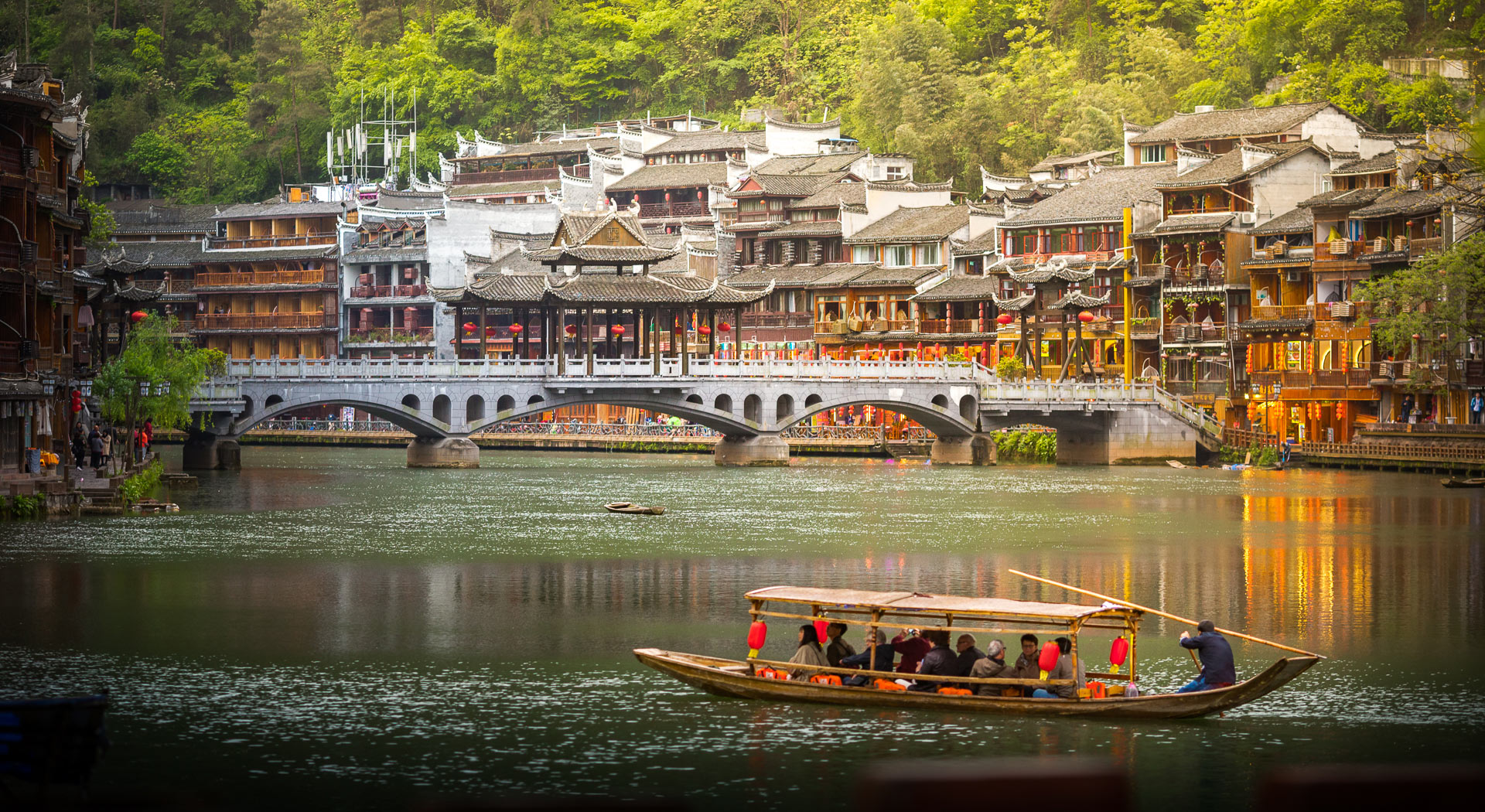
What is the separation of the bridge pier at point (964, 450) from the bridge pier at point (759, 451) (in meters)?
8.70

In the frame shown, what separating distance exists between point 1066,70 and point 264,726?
111035 millimetres

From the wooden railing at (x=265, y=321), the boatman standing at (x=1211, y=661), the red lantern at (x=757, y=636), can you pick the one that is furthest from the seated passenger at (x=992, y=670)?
the wooden railing at (x=265, y=321)

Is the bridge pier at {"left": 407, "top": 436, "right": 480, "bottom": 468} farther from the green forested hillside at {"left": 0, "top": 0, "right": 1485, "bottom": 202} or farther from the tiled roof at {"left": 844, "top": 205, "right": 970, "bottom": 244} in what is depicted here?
the green forested hillside at {"left": 0, "top": 0, "right": 1485, "bottom": 202}

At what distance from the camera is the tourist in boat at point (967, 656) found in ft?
83.5

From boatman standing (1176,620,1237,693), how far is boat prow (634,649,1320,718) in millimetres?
281

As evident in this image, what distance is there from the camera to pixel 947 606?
26203 millimetres

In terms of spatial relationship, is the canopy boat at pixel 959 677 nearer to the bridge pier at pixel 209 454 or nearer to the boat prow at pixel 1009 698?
the boat prow at pixel 1009 698

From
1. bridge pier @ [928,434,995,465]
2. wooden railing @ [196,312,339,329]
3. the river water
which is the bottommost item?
the river water

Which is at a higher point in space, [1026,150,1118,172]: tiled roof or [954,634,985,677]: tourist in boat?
[1026,150,1118,172]: tiled roof

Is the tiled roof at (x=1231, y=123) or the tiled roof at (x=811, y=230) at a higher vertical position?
the tiled roof at (x=1231, y=123)

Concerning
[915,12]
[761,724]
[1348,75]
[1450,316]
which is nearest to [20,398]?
[761,724]

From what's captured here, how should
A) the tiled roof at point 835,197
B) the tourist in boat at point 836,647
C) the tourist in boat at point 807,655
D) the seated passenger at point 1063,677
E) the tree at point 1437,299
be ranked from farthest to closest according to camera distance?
the tiled roof at point 835,197, the tree at point 1437,299, the tourist in boat at point 836,647, the tourist in boat at point 807,655, the seated passenger at point 1063,677

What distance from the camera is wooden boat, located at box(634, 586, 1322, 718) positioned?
961 inches

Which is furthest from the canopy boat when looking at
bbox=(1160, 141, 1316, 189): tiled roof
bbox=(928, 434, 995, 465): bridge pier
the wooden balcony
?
the wooden balcony
